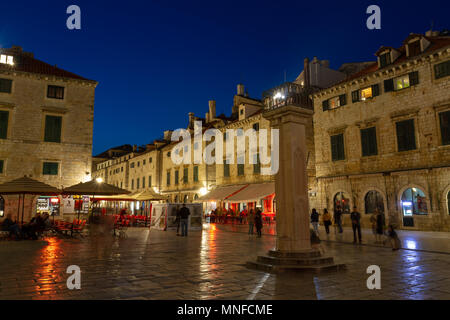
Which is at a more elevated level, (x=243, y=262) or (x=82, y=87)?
(x=82, y=87)

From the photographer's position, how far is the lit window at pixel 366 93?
2120 cm

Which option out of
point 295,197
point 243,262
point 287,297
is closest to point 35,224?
point 243,262

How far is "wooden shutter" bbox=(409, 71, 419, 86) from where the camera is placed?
61.6 ft

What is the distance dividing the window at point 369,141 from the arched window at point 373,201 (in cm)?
250

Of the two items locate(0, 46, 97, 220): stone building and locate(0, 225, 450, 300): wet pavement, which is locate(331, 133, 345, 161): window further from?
locate(0, 46, 97, 220): stone building

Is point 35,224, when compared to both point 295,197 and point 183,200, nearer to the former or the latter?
point 295,197

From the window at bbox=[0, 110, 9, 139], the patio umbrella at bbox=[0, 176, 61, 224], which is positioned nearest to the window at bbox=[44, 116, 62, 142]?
the window at bbox=[0, 110, 9, 139]

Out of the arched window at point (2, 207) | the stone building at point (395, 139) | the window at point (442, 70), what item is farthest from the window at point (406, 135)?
the arched window at point (2, 207)

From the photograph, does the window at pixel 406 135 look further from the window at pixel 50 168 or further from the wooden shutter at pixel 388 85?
the window at pixel 50 168

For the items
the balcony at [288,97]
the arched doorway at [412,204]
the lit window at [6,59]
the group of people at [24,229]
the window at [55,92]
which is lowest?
the group of people at [24,229]

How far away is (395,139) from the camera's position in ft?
64.3

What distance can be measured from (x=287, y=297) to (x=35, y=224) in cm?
Answer: 1321
